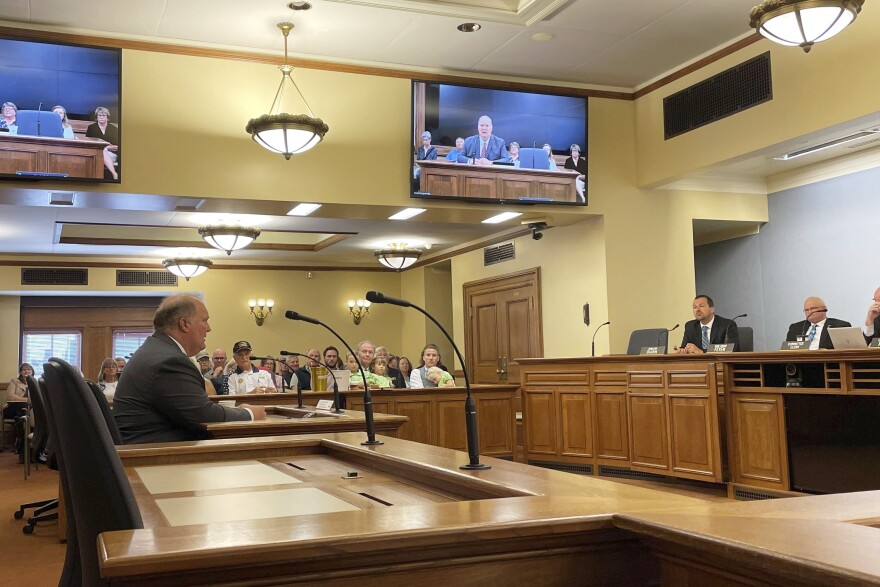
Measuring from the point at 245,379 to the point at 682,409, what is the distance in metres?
4.03

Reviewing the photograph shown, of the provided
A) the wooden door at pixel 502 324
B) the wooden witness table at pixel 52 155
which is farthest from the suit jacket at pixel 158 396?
the wooden door at pixel 502 324

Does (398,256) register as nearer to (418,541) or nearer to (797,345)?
(797,345)

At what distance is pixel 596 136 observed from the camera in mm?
8539

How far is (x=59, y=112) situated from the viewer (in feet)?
21.5

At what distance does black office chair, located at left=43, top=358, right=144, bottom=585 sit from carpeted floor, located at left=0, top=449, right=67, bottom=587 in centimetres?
304

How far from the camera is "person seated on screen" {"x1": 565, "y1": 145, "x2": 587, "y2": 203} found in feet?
27.1

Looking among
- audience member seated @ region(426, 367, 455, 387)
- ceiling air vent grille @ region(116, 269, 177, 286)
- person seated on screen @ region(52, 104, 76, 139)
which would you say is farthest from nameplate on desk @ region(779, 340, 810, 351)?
ceiling air vent grille @ region(116, 269, 177, 286)

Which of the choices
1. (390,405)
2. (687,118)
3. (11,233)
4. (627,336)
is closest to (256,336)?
(11,233)

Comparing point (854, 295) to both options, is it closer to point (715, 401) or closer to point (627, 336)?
point (627, 336)

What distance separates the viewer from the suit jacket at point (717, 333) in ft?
24.0

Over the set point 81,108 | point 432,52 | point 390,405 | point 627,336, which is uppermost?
point 432,52

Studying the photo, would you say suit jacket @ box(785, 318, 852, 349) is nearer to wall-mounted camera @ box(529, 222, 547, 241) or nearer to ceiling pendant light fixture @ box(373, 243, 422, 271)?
wall-mounted camera @ box(529, 222, 547, 241)

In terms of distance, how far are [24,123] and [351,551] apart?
622 centimetres

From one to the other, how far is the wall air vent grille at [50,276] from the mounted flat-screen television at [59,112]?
7480 millimetres
